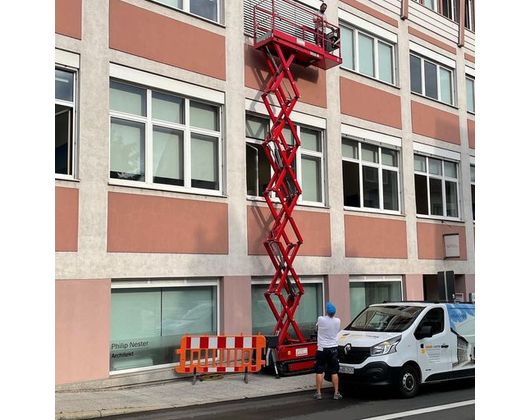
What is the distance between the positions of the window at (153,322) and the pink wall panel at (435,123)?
11.2m

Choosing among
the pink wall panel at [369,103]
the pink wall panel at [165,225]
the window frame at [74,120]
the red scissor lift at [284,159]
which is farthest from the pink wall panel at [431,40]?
the window frame at [74,120]

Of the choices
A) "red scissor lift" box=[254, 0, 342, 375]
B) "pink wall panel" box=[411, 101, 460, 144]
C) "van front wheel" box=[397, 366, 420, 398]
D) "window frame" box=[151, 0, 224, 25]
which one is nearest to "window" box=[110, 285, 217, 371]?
"red scissor lift" box=[254, 0, 342, 375]

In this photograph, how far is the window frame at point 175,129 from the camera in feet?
42.7

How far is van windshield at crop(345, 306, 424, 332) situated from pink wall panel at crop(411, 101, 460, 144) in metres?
10.3

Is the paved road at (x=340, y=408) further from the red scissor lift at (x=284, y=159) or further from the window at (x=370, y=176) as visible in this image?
the window at (x=370, y=176)

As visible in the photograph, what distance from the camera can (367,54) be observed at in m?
20.0

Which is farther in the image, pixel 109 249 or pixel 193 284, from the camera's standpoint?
pixel 193 284

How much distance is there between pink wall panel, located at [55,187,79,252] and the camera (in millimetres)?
11461

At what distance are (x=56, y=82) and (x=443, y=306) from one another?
921cm

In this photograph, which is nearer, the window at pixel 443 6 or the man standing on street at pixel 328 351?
the man standing on street at pixel 328 351

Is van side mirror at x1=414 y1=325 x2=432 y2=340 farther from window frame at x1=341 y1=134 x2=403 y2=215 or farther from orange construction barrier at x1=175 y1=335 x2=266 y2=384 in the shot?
→ window frame at x1=341 y1=134 x2=403 y2=215

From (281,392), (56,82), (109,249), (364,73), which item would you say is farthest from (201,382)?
(364,73)

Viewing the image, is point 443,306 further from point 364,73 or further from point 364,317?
point 364,73

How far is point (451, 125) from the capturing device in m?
23.3
